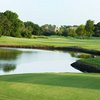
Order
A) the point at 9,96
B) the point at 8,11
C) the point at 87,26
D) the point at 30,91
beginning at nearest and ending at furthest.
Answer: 1. the point at 9,96
2. the point at 30,91
3. the point at 8,11
4. the point at 87,26

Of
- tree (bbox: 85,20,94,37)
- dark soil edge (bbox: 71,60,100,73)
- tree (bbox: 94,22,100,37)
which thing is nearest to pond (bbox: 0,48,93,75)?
dark soil edge (bbox: 71,60,100,73)

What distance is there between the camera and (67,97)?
13.5 meters

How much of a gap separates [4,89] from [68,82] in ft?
12.2

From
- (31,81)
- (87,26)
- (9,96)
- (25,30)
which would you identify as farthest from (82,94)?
(87,26)

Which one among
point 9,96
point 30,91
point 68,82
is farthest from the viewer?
point 68,82

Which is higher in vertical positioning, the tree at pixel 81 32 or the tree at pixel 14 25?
the tree at pixel 14 25

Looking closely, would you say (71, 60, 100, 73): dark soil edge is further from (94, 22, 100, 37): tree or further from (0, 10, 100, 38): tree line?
(94, 22, 100, 37): tree

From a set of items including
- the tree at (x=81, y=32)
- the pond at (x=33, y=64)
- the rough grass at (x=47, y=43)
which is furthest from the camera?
the tree at (x=81, y=32)

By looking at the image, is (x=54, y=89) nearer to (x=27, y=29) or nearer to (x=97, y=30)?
(x=27, y=29)

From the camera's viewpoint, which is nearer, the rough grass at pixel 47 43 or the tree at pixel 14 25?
the rough grass at pixel 47 43

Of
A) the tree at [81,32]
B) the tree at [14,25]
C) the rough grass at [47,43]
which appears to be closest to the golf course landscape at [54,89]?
the rough grass at [47,43]

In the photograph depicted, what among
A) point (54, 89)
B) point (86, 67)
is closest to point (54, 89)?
point (54, 89)

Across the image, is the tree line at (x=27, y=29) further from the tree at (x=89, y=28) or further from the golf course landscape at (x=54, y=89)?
the golf course landscape at (x=54, y=89)

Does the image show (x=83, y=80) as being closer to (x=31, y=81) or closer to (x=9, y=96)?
(x=31, y=81)
